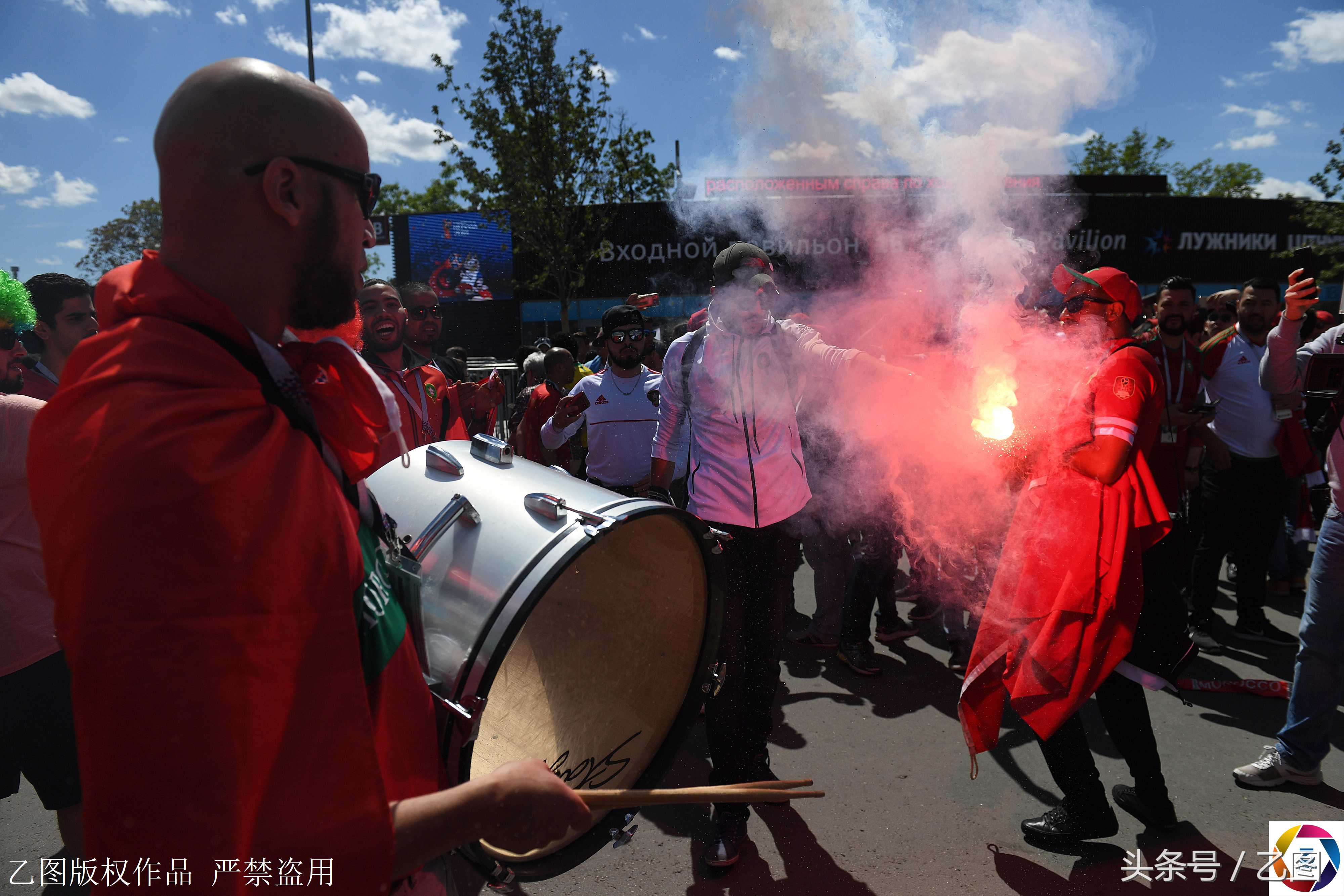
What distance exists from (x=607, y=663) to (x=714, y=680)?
0.35m

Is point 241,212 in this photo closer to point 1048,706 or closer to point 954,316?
point 1048,706

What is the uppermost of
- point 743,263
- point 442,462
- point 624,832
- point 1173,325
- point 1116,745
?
point 743,263

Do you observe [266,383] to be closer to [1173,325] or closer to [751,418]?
[751,418]

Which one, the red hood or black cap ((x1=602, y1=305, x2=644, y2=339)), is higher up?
black cap ((x1=602, y1=305, x2=644, y2=339))

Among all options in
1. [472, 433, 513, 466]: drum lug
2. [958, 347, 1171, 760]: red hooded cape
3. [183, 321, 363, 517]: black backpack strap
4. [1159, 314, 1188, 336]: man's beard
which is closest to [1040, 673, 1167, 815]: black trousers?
[958, 347, 1171, 760]: red hooded cape

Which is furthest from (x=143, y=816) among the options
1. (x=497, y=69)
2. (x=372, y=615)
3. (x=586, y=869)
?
(x=497, y=69)

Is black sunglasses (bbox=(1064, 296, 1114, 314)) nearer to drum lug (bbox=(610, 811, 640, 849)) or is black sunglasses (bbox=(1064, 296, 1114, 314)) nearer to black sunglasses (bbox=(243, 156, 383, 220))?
drum lug (bbox=(610, 811, 640, 849))

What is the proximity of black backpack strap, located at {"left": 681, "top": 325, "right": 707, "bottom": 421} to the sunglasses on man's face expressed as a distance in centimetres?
182

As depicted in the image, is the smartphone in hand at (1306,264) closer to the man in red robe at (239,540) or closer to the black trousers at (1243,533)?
the black trousers at (1243,533)

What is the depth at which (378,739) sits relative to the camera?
1.17m

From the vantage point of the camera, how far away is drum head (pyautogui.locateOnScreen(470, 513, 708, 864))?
1.92 m

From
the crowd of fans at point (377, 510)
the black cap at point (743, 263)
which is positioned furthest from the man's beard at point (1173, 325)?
the black cap at point (743, 263)

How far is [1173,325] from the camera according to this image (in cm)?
539

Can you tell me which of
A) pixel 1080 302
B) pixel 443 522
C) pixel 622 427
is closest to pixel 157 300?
pixel 443 522
